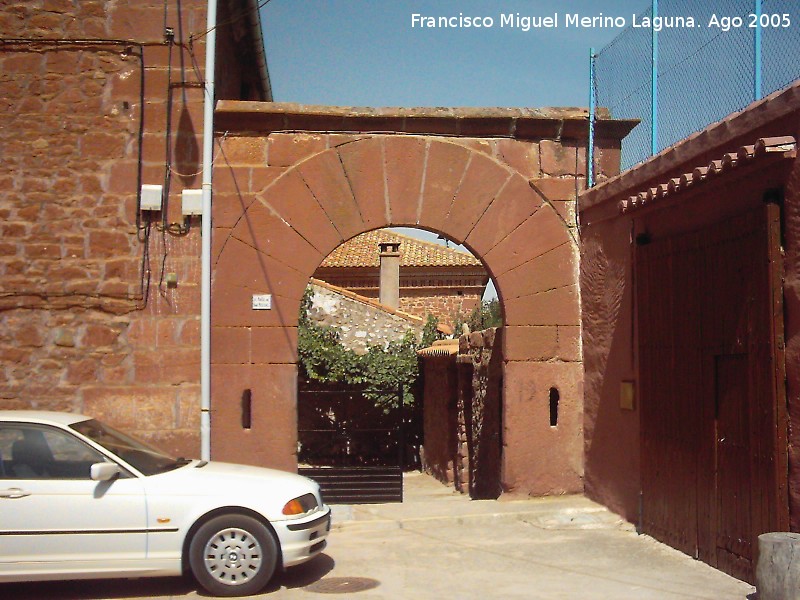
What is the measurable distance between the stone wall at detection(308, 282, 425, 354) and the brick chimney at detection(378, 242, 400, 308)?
592cm

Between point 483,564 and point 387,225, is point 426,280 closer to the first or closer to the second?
point 387,225

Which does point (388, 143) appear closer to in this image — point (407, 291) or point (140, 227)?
point (140, 227)

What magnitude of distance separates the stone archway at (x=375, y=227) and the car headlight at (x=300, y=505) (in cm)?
246

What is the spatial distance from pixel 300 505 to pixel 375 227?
3556 millimetres

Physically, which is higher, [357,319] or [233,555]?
[357,319]

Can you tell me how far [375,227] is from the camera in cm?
894

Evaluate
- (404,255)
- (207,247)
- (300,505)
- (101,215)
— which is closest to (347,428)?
(207,247)

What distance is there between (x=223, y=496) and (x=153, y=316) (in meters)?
3.16

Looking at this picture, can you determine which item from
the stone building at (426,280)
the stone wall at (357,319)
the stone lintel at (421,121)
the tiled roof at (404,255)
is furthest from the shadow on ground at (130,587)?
the stone building at (426,280)

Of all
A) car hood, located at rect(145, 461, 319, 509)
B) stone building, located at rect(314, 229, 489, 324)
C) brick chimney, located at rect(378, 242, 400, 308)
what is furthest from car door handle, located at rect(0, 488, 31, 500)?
stone building, located at rect(314, 229, 489, 324)

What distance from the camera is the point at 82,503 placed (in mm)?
5699

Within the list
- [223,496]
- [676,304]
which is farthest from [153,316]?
[676,304]

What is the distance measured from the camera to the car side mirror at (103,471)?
18.5 ft

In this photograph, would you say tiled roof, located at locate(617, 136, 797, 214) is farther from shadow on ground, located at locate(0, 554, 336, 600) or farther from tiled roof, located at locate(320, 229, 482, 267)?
tiled roof, located at locate(320, 229, 482, 267)
